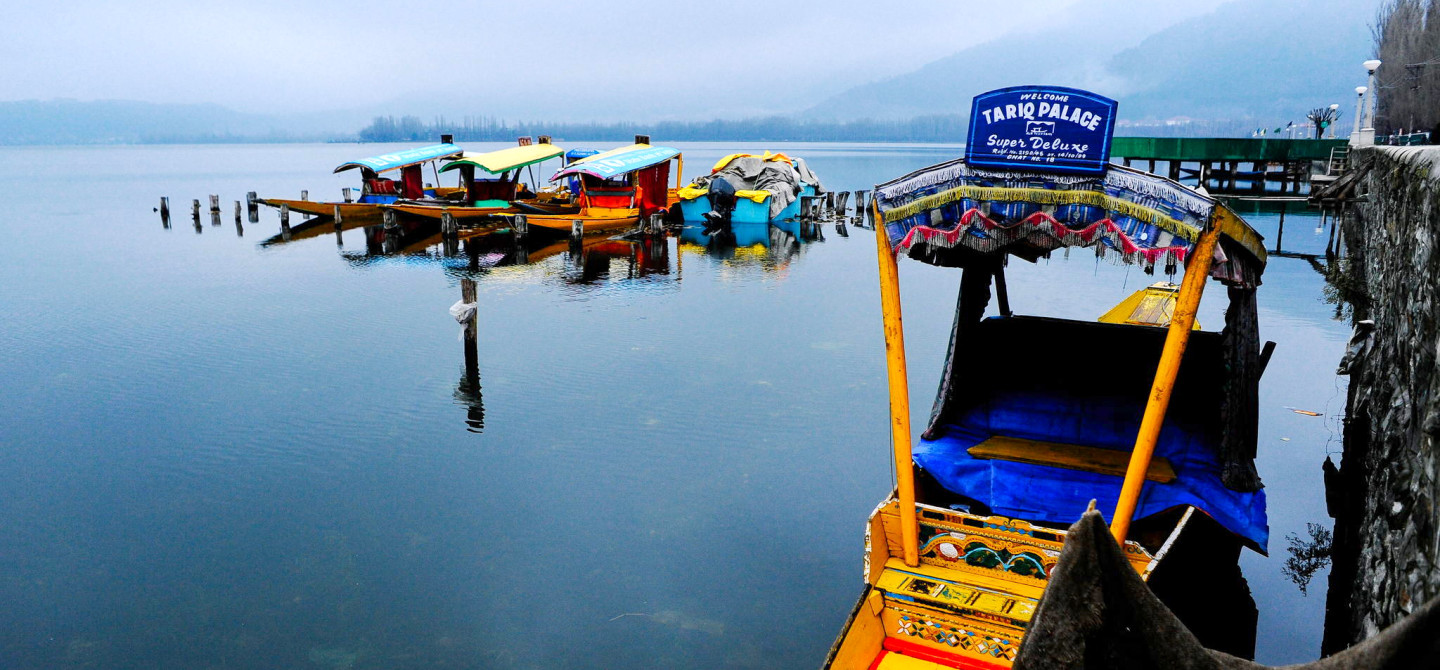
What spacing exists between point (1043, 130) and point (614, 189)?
31380 millimetres

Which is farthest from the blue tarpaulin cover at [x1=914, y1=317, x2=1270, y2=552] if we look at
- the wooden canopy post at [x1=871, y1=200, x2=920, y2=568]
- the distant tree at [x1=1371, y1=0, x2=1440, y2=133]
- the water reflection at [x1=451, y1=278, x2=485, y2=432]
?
the distant tree at [x1=1371, y1=0, x2=1440, y2=133]

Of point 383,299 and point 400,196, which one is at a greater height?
point 400,196

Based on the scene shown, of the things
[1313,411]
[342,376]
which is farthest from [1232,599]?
[342,376]

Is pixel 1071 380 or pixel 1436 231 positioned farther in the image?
pixel 1071 380

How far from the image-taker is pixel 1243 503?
8.80m

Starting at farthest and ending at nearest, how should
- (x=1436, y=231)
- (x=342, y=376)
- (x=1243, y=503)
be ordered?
(x=342, y=376)
(x=1243, y=503)
(x=1436, y=231)

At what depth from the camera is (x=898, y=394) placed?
761 cm

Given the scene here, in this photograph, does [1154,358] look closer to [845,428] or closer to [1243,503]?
[1243,503]

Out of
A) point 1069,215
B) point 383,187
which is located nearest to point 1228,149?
point 383,187

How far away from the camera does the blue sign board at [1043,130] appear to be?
6758 millimetres

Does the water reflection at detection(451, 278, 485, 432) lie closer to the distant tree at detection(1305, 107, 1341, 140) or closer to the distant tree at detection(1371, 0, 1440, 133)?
the distant tree at detection(1371, 0, 1440, 133)

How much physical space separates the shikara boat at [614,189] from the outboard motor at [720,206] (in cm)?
283

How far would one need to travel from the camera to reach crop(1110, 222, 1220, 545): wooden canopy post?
6656mm

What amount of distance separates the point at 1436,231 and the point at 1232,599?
4978 millimetres
